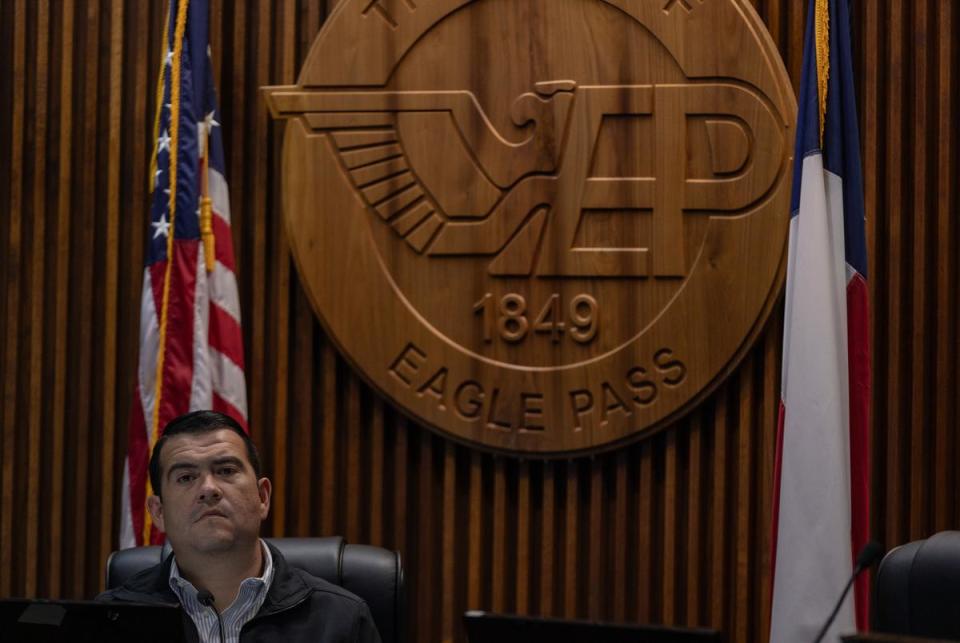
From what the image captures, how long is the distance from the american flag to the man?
988 mm

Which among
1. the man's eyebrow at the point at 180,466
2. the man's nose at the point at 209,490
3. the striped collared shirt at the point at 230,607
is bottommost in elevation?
the striped collared shirt at the point at 230,607

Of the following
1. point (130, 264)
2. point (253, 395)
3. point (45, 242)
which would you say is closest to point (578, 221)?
point (253, 395)

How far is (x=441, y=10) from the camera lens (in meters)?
3.75

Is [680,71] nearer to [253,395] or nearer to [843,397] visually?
[843,397]

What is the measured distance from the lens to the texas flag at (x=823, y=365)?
332 cm

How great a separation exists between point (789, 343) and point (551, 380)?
25.4 inches

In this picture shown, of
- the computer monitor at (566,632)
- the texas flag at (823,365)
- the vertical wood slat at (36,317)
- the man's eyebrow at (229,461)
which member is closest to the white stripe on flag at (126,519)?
the vertical wood slat at (36,317)

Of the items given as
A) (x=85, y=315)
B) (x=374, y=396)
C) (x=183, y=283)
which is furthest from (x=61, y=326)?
(x=374, y=396)

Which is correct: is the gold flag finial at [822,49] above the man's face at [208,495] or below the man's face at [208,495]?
above

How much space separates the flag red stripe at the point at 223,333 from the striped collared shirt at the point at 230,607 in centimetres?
121

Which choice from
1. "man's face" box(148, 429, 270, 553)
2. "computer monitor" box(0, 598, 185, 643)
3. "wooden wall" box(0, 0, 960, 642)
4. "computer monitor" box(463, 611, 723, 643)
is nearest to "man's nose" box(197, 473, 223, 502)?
"man's face" box(148, 429, 270, 553)

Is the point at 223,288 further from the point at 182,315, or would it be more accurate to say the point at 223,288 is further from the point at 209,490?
the point at 209,490

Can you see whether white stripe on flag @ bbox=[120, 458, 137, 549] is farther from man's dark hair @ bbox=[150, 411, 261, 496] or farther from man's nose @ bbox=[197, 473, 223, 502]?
man's nose @ bbox=[197, 473, 223, 502]

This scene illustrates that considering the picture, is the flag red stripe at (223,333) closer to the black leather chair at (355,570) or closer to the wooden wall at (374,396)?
the wooden wall at (374,396)
